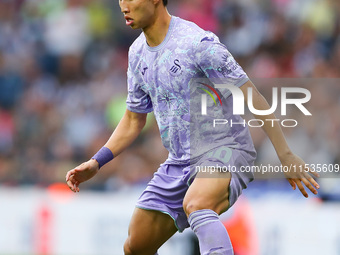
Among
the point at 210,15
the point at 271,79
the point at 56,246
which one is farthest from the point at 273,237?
the point at 210,15

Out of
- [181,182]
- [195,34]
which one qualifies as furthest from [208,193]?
[195,34]

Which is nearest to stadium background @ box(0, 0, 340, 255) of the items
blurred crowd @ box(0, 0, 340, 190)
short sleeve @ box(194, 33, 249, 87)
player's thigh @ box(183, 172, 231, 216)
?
blurred crowd @ box(0, 0, 340, 190)

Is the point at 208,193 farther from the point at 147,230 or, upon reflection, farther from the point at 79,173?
the point at 79,173

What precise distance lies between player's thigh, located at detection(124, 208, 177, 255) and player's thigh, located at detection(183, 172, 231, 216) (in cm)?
59

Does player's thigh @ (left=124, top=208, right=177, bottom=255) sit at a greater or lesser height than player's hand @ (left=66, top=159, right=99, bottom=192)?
lesser

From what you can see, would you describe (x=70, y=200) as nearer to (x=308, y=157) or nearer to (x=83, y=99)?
(x=83, y=99)

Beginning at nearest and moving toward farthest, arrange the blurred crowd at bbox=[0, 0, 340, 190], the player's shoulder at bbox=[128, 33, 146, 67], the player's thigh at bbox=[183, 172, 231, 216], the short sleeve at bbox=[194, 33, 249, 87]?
the player's thigh at bbox=[183, 172, 231, 216]
the short sleeve at bbox=[194, 33, 249, 87]
the player's shoulder at bbox=[128, 33, 146, 67]
the blurred crowd at bbox=[0, 0, 340, 190]

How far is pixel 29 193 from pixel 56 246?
805 mm

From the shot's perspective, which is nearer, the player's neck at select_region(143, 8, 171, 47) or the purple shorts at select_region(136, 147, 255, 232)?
the purple shorts at select_region(136, 147, 255, 232)

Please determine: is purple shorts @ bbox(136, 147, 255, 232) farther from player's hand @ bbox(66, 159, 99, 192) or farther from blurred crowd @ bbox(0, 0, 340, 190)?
blurred crowd @ bbox(0, 0, 340, 190)

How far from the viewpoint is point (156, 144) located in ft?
33.6

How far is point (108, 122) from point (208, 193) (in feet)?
21.6

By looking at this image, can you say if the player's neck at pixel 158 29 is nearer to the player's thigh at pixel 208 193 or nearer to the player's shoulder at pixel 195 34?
the player's shoulder at pixel 195 34

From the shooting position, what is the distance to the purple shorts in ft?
16.4
